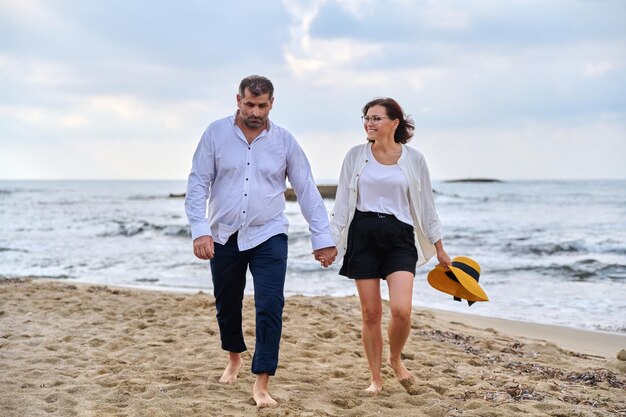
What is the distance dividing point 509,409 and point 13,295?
6.53 meters

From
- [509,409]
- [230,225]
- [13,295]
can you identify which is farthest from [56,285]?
[509,409]

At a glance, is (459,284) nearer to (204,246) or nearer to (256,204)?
(256,204)

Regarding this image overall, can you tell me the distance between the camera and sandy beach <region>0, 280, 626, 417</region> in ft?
14.2

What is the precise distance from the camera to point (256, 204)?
167 inches

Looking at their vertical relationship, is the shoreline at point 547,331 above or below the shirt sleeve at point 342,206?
below

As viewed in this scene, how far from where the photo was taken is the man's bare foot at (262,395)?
4.23m

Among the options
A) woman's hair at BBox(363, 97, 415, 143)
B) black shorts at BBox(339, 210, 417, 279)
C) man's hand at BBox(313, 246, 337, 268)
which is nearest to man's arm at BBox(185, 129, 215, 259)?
man's hand at BBox(313, 246, 337, 268)

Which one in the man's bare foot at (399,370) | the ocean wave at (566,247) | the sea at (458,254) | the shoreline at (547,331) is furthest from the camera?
the ocean wave at (566,247)

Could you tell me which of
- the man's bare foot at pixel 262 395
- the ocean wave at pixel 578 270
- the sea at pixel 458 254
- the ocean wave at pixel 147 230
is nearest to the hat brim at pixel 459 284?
the man's bare foot at pixel 262 395

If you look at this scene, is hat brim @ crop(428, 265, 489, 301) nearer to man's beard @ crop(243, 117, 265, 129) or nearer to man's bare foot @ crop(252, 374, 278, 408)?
man's bare foot @ crop(252, 374, 278, 408)

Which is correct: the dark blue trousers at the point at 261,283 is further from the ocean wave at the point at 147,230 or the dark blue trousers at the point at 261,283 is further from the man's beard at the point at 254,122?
the ocean wave at the point at 147,230

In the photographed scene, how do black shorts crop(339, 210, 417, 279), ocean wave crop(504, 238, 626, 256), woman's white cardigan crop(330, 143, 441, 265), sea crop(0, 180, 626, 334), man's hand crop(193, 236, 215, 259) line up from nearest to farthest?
1. man's hand crop(193, 236, 215, 259)
2. black shorts crop(339, 210, 417, 279)
3. woman's white cardigan crop(330, 143, 441, 265)
4. sea crop(0, 180, 626, 334)
5. ocean wave crop(504, 238, 626, 256)

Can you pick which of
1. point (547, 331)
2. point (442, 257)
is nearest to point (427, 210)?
point (442, 257)

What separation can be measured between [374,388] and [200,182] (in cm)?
177
